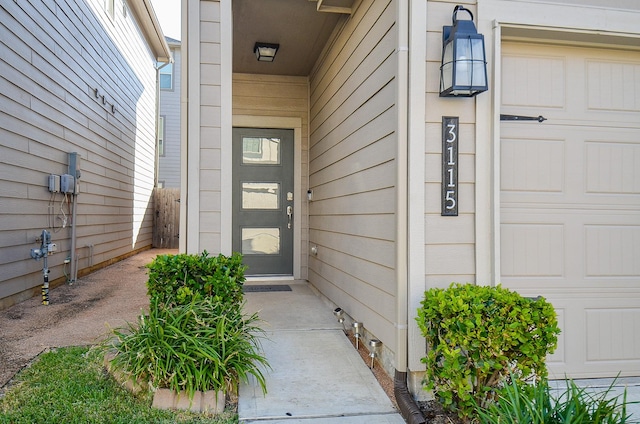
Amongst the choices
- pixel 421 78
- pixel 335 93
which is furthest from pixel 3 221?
pixel 421 78

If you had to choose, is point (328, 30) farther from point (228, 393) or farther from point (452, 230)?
point (228, 393)

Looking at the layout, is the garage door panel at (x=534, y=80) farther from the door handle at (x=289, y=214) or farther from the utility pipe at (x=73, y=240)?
the utility pipe at (x=73, y=240)

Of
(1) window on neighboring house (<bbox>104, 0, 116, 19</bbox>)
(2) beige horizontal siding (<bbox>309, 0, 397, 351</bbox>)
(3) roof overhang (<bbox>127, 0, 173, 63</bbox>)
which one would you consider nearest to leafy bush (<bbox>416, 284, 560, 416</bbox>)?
(2) beige horizontal siding (<bbox>309, 0, 397, 351</bbox>)

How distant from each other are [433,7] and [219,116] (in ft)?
4.71

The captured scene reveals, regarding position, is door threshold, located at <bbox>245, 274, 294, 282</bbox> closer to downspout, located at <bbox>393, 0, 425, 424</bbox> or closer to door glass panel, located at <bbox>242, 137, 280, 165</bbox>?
door glass panel, located at <bbox>242, 137, 280, 165</bbox>

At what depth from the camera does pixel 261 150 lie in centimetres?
585

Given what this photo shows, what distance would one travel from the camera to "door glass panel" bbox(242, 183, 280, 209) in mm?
5793

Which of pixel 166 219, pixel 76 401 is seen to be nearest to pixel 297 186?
pixel 76 401

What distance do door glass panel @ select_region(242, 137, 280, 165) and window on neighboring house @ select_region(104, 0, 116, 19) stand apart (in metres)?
3.64

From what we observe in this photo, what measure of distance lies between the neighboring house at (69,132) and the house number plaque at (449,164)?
155 inches

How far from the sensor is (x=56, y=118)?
540 centimetres

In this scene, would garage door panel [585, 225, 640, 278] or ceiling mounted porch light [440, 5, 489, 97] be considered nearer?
ceiling mounted porch light [440, 5, 489, 97]

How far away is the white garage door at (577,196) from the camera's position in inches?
108

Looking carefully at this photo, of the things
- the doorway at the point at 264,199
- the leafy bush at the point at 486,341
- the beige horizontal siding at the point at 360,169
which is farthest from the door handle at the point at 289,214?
the leafy bush at the point at 486,341
